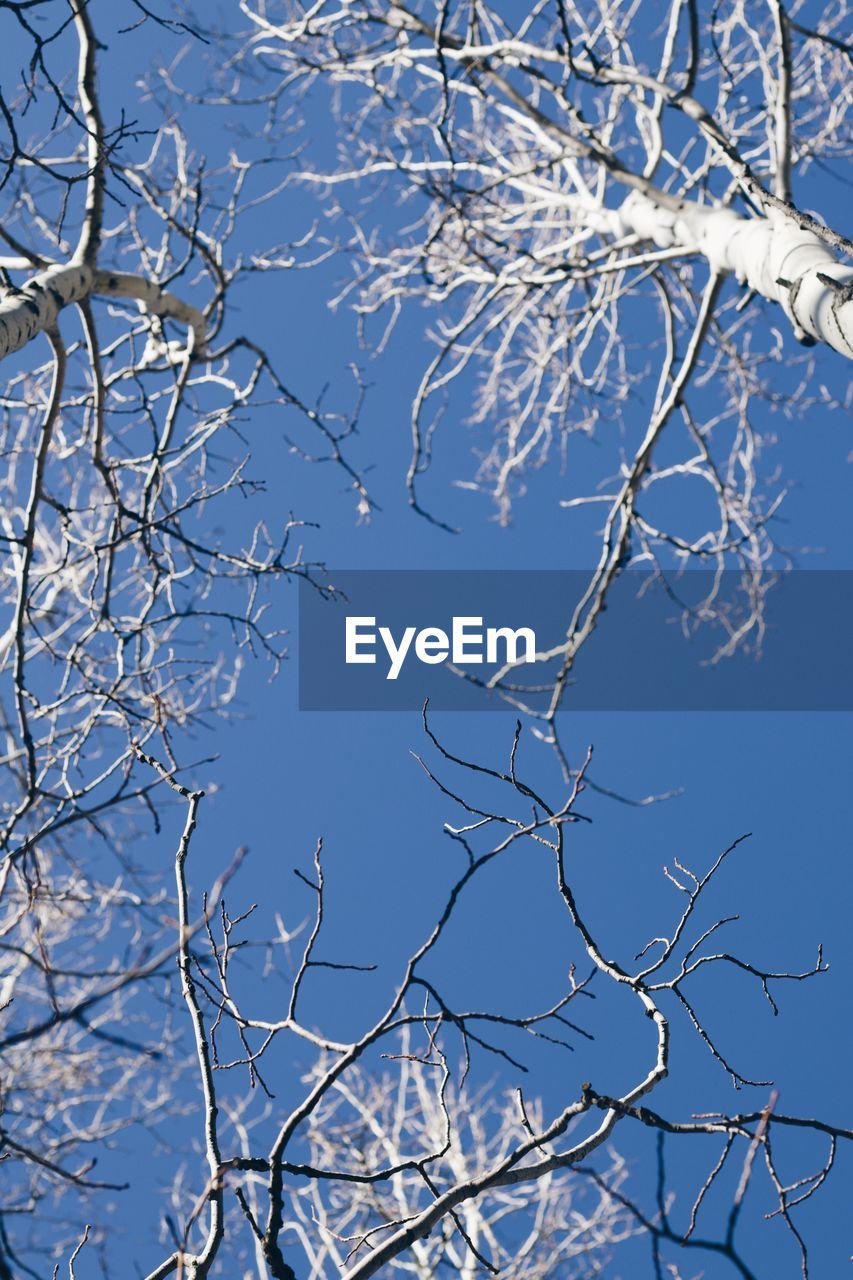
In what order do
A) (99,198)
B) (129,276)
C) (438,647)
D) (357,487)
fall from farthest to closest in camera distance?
(438,647), (357,487), (129,276), (99,198)

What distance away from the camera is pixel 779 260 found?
3.00 meters

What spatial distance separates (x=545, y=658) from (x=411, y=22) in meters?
2.82

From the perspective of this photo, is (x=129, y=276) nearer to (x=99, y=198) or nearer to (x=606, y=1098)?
(x=99, y=198)

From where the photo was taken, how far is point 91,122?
120 inches

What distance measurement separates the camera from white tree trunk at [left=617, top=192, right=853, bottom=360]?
8.52 ft

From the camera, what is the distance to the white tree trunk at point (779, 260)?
2596mm

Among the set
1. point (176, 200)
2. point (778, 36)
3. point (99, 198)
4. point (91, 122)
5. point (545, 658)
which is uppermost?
point (176, 200)

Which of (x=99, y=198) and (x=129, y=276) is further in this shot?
(x=129, y=276)

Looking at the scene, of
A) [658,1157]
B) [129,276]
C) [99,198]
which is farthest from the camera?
[129,276]

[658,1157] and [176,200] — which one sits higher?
[176,200]

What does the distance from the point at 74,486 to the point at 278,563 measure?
301cm

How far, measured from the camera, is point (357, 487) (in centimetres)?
438

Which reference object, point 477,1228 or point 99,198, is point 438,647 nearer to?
point 99,198

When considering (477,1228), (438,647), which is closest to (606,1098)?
(438,647)
